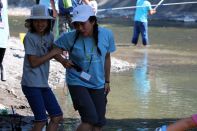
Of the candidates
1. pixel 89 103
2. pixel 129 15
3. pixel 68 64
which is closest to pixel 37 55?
pixel 68 64

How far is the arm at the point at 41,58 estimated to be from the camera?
236 inches

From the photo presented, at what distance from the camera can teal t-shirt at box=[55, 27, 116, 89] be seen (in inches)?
237

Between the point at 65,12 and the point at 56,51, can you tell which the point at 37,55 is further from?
the point at 65,12

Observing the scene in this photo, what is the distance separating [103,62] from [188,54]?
925cm

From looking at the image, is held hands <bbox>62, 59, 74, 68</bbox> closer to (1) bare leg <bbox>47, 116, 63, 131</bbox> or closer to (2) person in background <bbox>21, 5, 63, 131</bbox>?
(2) person in background <bbox>21, 5, 63, 131</bbox>

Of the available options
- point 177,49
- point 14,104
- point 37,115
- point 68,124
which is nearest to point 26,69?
point 37,115

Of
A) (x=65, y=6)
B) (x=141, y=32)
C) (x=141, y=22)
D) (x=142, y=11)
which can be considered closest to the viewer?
(x=65, y=6)

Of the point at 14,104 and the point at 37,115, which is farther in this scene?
the point at 14,104

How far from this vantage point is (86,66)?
604cm

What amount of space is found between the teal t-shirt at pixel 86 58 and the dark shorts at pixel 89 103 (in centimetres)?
6

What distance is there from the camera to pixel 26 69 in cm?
613

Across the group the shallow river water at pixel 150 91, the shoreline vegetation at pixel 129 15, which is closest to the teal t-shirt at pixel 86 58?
the shallow river water at pixel 150 91

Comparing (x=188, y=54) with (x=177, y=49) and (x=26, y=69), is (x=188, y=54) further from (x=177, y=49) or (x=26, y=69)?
(x=26, y=69)

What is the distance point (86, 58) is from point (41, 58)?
0.45 metres
